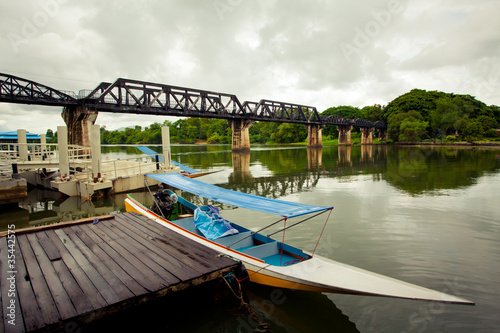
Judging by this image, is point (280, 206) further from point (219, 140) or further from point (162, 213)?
point (219, 140)

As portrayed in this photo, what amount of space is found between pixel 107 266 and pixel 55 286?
3.60 ft

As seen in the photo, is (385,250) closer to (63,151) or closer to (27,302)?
(27,302)

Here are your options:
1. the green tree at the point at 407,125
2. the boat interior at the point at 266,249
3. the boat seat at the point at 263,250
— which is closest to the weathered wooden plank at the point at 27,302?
the boat interior at the point at 266,249

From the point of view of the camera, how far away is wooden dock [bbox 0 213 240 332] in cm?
489

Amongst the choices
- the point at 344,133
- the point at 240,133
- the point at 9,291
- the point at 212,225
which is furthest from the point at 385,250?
the point at 344,133

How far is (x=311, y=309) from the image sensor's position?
6406 mm

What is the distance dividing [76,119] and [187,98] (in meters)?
23.3

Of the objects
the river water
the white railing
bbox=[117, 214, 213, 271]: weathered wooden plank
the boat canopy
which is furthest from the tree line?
bbox=[117, 214, 213, 271]: weathered wooden plank

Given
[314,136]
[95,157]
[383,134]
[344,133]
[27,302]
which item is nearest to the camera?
[27,302]

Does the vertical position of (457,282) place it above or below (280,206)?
below

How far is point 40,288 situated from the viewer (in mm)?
5512

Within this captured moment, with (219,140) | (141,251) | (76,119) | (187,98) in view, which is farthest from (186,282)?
(219,140)

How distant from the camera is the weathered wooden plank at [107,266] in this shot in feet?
18.3

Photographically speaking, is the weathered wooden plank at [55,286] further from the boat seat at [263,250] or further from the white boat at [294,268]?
the boat seat at [263,250]
